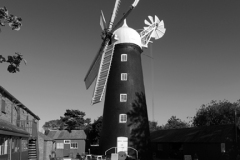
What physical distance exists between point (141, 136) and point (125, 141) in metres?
1.80

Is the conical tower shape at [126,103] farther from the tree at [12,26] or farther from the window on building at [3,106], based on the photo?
the tree at [12,26]

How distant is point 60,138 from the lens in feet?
143

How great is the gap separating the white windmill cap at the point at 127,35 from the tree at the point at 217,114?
28209 millimetres

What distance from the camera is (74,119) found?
7125cm

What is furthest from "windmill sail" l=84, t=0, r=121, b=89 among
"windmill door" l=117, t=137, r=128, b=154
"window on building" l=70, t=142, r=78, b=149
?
"window on building" l=70, t=142, r=78, b=149

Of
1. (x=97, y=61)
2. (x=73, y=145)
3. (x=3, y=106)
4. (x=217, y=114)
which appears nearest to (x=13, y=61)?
(x=3, y=106)

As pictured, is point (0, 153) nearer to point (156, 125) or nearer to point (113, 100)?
point (113, 100)

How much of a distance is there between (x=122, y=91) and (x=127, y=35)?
20.1 ft

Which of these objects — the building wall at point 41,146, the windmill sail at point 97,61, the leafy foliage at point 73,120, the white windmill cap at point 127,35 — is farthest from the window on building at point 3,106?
the leafy foliage at point 73,120

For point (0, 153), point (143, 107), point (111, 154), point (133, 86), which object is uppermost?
point (133, 86)

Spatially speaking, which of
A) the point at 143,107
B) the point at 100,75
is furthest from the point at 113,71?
the point at 143,107

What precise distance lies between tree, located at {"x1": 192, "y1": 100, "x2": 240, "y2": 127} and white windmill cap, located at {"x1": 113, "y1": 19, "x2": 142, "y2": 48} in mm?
28209

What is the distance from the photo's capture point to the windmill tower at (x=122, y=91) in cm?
2706

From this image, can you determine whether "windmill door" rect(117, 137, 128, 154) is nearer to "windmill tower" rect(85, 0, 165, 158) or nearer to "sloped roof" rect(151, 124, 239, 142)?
"windmill tower" rect(85, 0, 165, 158)
